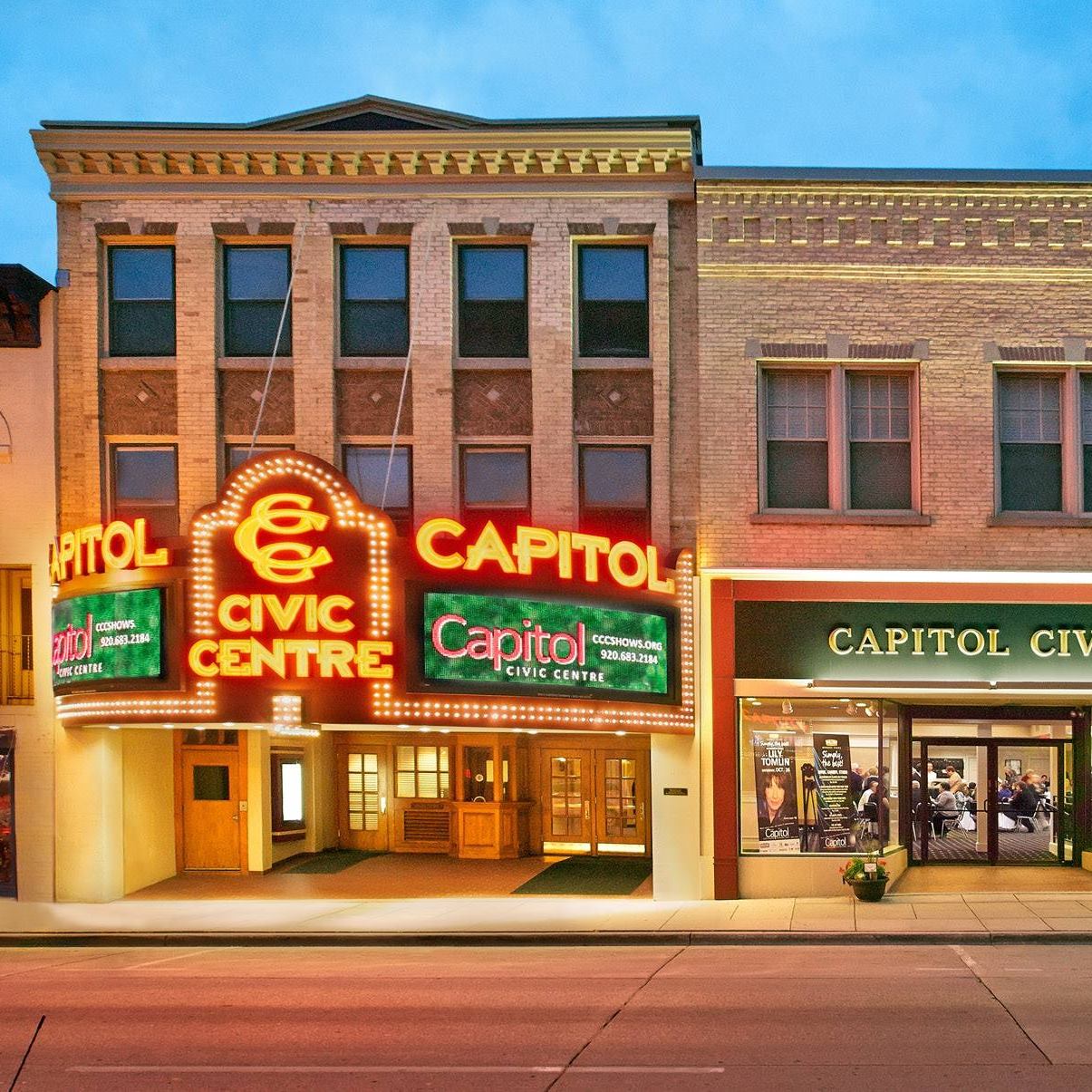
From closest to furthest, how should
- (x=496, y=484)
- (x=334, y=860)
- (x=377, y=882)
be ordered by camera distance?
(x=496, y=484) < (x=377, y=882) < (x=334, y=860)

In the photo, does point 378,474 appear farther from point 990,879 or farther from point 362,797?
point 990,879

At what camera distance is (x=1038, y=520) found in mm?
19984

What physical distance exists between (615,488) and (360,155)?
6793 mm

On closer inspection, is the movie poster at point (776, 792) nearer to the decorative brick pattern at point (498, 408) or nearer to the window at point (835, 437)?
the window at point (835, 437)

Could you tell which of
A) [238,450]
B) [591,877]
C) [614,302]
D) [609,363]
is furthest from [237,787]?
[614,302]

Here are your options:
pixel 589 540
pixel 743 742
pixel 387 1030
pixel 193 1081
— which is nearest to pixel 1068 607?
pixel 743 742

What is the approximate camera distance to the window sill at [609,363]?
67.4ft

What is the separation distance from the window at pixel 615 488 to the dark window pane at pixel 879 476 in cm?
335

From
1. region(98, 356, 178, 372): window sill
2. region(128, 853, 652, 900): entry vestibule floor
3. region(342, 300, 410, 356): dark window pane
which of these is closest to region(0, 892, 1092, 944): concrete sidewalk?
region(128, 853, 652, 900): entry vestibule floor

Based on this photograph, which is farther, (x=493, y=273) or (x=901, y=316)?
(x=493, y=273)

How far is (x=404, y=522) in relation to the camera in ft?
67.7

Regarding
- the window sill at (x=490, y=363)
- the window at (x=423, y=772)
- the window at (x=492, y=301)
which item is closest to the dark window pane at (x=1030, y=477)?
the window sill at (x=490, y=363)

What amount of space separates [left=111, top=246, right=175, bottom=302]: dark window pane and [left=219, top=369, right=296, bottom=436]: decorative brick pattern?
1888 millimetres

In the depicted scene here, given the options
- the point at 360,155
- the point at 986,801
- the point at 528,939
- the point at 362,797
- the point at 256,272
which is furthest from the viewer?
the point at 362,797
